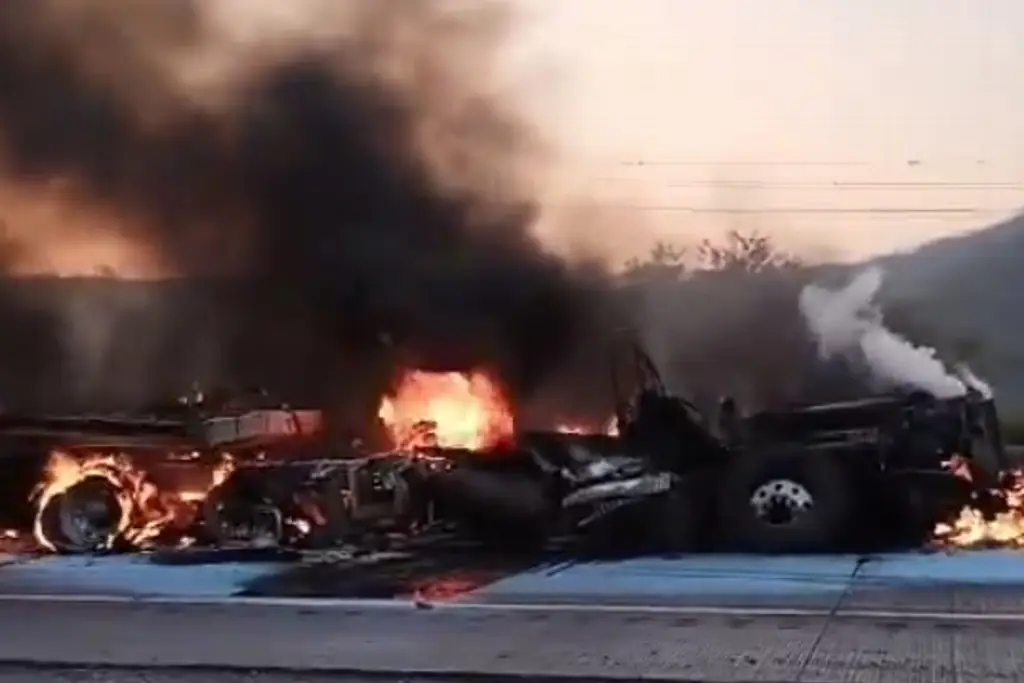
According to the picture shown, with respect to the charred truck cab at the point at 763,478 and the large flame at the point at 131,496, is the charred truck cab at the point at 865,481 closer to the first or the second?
the charred truck cab at the point at 763,478

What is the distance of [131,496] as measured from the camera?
55.7 ft

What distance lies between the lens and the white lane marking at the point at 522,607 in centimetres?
1114

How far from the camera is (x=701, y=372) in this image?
2372 cm

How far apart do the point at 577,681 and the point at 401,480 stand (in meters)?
7.68

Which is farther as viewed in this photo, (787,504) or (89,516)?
(89,516)

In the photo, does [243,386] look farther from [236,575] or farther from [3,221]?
[236,575]

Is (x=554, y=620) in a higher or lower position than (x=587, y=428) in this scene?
lower

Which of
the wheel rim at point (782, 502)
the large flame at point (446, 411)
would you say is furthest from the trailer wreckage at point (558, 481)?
the large flame at point (446, 411)

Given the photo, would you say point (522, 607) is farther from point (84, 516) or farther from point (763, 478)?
point (84, 516)

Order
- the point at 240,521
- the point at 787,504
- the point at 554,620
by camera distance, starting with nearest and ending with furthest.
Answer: the point at 554,620, the point at 787,504, the point at 240,521

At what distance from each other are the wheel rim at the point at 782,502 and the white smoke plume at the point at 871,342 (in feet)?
6.73

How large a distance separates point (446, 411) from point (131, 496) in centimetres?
356

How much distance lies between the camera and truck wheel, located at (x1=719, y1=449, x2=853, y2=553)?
1530cm

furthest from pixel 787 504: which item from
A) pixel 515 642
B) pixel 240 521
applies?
pixel 515 642
